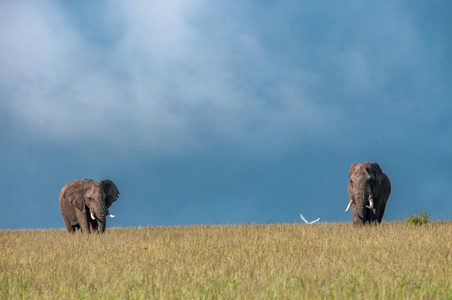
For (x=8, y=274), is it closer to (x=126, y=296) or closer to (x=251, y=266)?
(x=126, y=296)

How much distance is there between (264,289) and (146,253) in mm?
4250

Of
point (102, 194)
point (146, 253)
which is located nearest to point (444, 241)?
point (146, 253)

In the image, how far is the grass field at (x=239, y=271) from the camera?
5.54 meters

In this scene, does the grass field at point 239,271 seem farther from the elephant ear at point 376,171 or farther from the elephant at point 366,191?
the elephant ear at point 376,171

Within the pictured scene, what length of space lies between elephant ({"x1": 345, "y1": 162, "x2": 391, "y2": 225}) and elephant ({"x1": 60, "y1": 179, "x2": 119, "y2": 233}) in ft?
25.7

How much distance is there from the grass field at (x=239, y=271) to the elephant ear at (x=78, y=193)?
518cm

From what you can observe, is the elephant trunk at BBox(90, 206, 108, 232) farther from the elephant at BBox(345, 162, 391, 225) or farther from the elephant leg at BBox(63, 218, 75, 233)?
the elephant at BBox(345, 162, 391, 225)

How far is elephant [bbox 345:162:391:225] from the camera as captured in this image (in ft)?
50.1

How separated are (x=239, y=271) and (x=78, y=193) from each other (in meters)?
10.8

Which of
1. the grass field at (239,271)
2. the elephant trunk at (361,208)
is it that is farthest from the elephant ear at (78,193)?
the elephant trunk at (361,208)

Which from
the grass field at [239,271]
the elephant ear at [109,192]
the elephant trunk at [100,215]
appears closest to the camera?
the grass field at [239,271]

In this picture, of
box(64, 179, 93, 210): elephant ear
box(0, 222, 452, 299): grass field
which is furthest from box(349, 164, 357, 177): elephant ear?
box(64, 179, 93, 210): elephant ear

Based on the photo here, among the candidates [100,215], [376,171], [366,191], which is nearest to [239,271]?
[366,191]

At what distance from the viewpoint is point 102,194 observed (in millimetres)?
15781
